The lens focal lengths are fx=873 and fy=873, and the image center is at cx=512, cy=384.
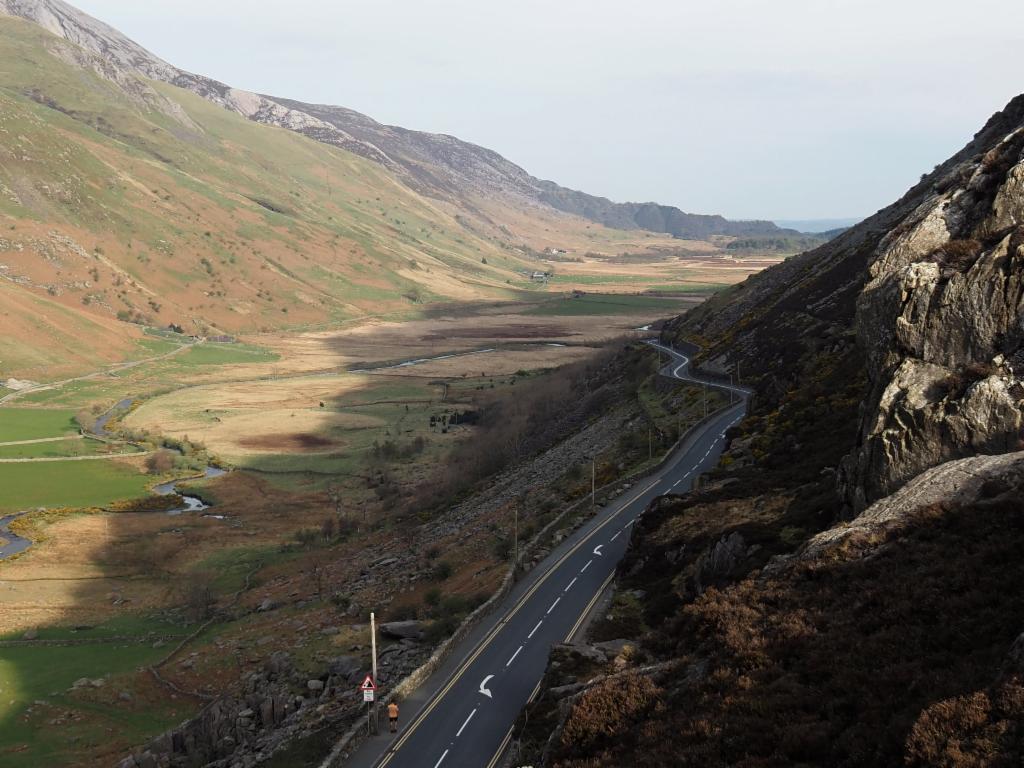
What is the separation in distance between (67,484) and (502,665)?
73.1 metres

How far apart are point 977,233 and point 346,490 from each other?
7175cm

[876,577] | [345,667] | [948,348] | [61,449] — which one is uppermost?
[948,348]

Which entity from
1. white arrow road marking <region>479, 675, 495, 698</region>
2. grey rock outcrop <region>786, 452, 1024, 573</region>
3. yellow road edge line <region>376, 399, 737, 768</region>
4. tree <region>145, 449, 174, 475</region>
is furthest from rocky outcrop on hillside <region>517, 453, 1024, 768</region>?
tree <region>145, 449, 174, 475</region>

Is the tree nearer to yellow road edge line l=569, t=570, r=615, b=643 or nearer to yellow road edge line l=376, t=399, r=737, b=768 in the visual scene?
yellow road edge line l=376, t=399, r=737, b=768

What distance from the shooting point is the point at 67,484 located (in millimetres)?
90750

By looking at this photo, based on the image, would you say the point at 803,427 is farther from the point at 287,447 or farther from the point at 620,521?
the point at 287,447

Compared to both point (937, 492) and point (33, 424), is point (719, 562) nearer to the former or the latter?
point (937, 492)

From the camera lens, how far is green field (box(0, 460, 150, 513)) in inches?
3354

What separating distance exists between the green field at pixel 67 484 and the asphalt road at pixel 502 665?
56918 millimetres

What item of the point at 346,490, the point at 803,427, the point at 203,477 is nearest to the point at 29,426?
the point at 203,477

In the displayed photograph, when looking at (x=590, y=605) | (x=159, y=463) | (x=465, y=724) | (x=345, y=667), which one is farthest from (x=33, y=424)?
(x=465, y=724)

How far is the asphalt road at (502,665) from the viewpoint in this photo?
1104 inches

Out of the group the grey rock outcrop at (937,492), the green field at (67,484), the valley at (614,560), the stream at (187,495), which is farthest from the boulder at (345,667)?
the green field at (67,484)

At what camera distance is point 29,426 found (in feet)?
374
